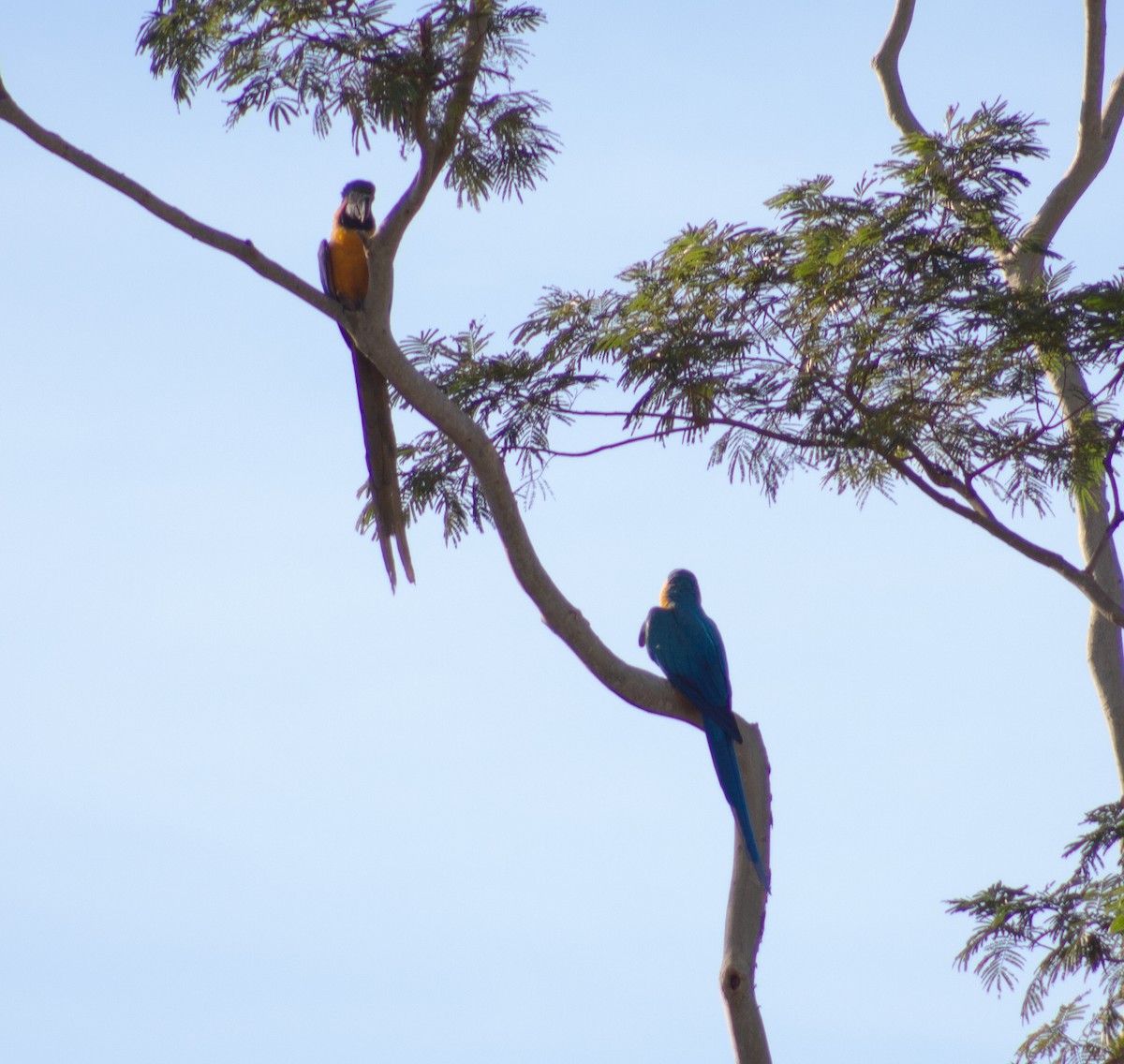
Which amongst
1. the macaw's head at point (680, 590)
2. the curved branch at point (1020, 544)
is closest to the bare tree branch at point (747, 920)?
the macaw's head at point (680, 590)

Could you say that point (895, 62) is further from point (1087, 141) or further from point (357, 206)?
point (357, 206)

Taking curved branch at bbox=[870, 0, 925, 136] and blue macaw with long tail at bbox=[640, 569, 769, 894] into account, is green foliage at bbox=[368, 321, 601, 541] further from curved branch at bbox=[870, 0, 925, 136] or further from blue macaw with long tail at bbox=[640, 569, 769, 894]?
curved branch at bbox=[870, 0, 925, 136]

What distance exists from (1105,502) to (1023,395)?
1.97 meters

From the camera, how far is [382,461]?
12.7 feet

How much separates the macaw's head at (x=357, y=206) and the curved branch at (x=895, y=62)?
3409 millimetres

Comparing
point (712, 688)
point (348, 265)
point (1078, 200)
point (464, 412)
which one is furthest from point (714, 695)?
point (1078, 200)

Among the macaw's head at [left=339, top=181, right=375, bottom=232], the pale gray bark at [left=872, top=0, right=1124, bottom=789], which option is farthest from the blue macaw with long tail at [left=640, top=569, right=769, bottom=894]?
the pale gray bark at [left=872, top=0, right=1124, bottom=789]

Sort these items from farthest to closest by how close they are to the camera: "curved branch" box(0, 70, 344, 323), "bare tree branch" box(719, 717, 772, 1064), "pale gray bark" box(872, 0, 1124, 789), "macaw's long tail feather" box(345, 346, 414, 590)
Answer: "pale gray bark" box(872, 0, 1124, 789)
"macaw's long tail feather" box(345, 346, 414, 590)
"bare tree branch" box(719, 717, 772, 1064)
"curved branch" box(0, 70, 344, 323)

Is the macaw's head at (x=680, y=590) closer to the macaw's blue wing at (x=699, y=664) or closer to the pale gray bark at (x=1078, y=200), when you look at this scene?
the macaw's blue wing at (x=699, y=664)

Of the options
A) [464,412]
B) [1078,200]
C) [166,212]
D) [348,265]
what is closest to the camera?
[166,212]

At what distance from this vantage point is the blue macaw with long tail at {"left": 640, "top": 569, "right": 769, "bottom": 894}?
375cm

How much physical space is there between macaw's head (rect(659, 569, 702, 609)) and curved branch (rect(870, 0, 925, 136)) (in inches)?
131

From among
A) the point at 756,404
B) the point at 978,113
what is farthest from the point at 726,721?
the point at 978,113

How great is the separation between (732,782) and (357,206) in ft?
6.27
